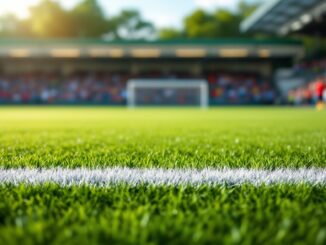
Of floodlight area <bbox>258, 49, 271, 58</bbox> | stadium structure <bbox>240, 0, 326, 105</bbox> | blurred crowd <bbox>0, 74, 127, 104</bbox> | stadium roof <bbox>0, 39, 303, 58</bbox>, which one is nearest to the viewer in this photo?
stadium structure <bbox>240, 0, 326, 105</bbox>

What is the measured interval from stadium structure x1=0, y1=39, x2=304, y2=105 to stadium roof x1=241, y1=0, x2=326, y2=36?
2500 mm

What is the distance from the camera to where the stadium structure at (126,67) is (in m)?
34.4

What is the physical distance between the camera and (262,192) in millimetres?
1734

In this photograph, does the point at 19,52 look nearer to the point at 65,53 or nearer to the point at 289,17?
the point at 65,53

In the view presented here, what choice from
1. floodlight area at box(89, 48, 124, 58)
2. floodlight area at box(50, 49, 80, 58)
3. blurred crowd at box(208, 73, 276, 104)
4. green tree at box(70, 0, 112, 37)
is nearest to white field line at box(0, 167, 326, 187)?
blurred crowd at box(208, 73, 276, 104)

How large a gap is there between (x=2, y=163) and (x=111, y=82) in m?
33.9

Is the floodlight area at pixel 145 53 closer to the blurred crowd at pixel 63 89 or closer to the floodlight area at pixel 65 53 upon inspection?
the blurred crowd at pixel 63 89

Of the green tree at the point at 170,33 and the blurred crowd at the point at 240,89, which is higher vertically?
the green tree at the point at 170,33

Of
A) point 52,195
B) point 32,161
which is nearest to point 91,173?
point 52,195

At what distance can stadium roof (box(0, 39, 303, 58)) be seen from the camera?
3488cm

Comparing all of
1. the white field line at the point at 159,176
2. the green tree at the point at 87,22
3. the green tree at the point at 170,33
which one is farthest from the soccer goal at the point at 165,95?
the green tree at the point at 87,22

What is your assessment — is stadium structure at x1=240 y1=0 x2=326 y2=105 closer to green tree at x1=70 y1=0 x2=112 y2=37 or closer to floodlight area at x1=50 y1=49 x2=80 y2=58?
floodlight area at x1=50 y1=49 x2=80 y2=58

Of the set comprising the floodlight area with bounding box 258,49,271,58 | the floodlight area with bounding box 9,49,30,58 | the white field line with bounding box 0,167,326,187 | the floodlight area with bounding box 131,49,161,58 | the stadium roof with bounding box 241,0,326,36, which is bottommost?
the white field line with bounding box 0,167,326,187

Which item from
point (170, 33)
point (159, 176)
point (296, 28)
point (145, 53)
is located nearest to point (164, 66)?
point (145, 53)
